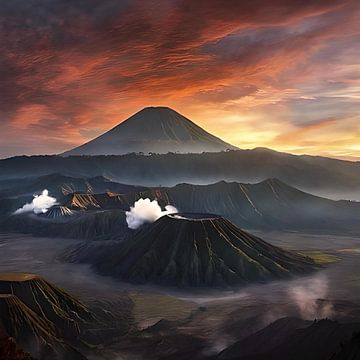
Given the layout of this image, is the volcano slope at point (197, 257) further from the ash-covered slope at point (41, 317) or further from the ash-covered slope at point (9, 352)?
the ash-covered slope at point (9, 352)

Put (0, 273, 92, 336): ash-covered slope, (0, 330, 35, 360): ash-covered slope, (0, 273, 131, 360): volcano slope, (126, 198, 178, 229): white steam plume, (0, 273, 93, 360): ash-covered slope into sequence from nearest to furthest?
(0, 330, 35, 360): ash-covered slope
(0, 273, 93, 360): ash-covered slope
(0, 273, 131, 360): volcano slope
(0, 273, 92, 336): ash-covered slope
(126, 198, 178, 229): white steam plume

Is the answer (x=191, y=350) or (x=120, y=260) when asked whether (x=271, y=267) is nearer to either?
(x=120, y=260)

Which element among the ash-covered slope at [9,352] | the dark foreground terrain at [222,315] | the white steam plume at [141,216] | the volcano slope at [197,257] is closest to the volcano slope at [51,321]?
the dark foreground terrain at [222,315]

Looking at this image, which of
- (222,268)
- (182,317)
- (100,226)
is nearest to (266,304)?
(182,317)

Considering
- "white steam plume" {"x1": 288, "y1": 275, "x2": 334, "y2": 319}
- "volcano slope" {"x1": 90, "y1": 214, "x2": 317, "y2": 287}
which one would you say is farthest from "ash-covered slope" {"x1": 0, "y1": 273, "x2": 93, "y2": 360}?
"white steam plume" {"x1": 288, "y1": 275, "x2": 334, "y2": 319}

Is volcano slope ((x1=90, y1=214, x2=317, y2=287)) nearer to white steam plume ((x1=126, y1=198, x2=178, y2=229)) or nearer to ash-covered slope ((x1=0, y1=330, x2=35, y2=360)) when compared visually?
white steam plume ((x1=126, y1=198, x2=178, y2=229))

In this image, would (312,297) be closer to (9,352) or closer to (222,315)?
(222,315)
